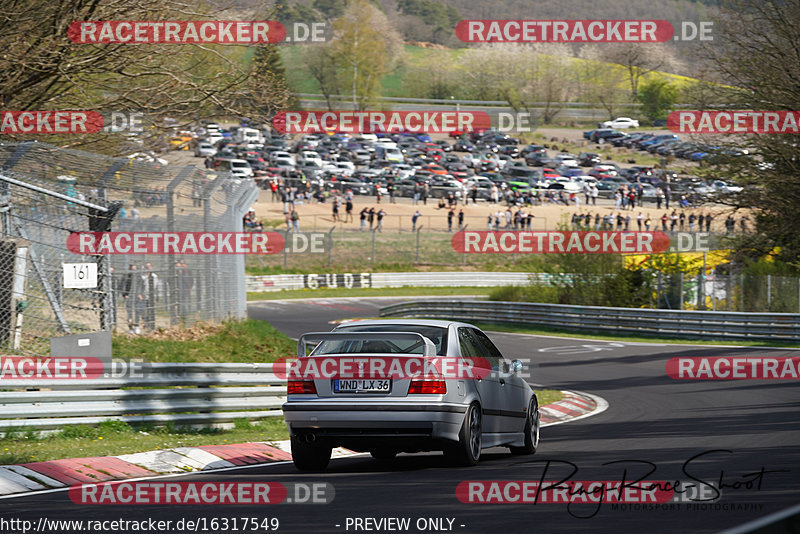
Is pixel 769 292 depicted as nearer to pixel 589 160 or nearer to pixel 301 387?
pixel 301 387

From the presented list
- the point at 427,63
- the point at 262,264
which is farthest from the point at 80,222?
the point at 427,63

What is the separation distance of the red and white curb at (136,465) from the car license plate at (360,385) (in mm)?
1706

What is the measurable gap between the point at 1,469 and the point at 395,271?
46.1 m

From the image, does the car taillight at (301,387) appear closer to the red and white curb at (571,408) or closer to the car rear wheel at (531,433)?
the car rear wheel at (531,433)

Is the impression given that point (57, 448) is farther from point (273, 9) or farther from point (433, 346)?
point (273, 9)

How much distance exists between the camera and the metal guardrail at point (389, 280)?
50.5m

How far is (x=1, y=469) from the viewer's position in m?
Result: 8.89

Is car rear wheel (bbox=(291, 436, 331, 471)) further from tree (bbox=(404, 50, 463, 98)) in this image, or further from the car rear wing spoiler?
tree (bbox=(404, 50, 463, 98))

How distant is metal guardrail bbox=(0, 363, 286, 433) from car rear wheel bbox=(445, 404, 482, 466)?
13.9 feet

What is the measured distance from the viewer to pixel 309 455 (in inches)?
372

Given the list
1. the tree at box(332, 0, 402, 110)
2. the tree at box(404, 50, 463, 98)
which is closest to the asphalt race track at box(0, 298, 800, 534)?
the tree at box(332, 0, 402, 110)

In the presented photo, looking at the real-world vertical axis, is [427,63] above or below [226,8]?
above

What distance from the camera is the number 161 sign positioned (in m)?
12.4

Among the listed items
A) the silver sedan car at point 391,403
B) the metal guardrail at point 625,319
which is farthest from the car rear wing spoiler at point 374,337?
the metal guardrail at point 625,319
